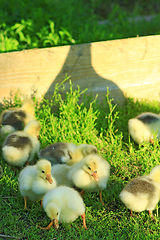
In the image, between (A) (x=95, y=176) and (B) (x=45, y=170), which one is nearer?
(B) (x=45, y=170)

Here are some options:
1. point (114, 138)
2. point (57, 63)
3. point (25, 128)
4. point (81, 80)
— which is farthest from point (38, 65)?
point (114, 138)

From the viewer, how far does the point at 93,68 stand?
203 inches

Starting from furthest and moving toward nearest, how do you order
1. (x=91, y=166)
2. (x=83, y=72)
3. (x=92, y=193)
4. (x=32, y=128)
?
(x=83, y=72) → (x=32, y=128) → (x=92, y=193) → (x=91, y=166)

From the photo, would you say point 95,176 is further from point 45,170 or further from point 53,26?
point 53,26

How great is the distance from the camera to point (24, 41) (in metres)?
7.11

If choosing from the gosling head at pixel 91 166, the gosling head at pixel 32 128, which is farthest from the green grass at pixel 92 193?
the gosling head at pixel 91 166

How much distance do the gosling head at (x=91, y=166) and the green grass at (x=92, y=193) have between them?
31cm

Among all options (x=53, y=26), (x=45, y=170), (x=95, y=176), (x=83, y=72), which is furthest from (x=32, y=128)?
(x=53, y=26)

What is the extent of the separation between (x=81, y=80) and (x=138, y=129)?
4.61 ft

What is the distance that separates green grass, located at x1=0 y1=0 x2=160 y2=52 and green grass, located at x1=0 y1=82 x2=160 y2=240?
87.9 inches

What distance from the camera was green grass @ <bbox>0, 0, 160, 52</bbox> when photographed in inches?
271

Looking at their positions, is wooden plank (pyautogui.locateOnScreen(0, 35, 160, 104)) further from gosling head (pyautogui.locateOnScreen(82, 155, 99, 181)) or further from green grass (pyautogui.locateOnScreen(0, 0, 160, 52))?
gosling head (pyautogui.locateOnScreen(82, 155, 99, 181))

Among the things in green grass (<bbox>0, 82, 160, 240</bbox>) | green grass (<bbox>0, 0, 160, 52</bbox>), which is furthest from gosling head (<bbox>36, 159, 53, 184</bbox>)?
green grass (<bbox>0, 0, 160, 52</bbox>)

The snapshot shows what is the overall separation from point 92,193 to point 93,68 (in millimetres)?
2317
